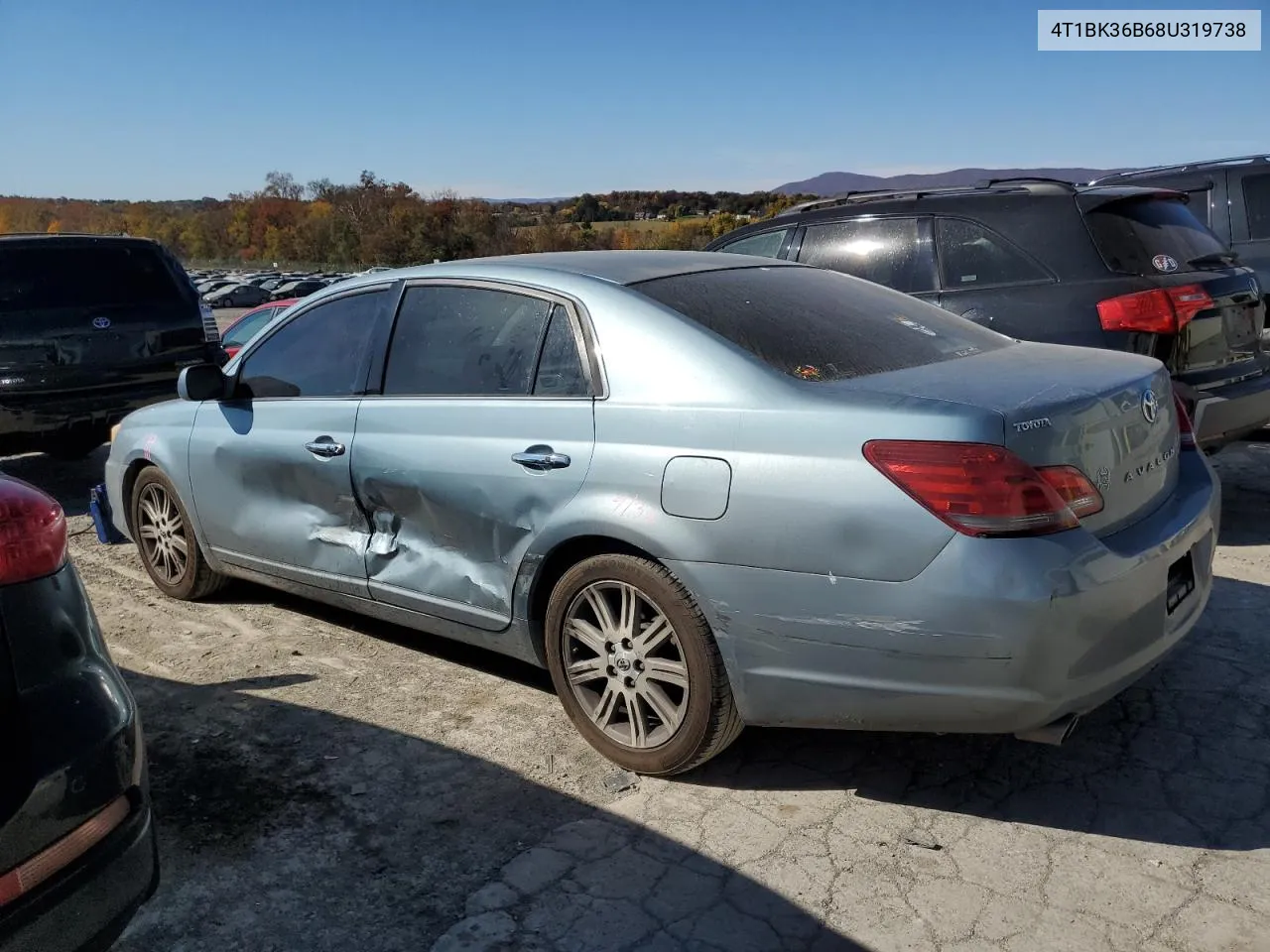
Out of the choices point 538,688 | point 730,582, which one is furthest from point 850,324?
point 538,688

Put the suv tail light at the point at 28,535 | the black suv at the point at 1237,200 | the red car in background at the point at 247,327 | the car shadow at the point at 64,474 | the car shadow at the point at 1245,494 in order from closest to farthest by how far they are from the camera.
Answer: the suv tail light at the point at 28,535 < the car shadow at the point at 1245,494 < the car shadow at the point at 64,474 < the black suv at the point at 1237,200 < the red car in background at the point at 247,327

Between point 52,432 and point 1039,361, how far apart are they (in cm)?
645

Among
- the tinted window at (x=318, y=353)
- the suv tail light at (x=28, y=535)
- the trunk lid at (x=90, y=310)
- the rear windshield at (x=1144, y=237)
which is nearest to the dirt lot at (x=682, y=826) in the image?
the suv tail light at (x=28, y=535)

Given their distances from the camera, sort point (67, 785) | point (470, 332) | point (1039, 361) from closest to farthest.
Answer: point (67, 785) → point (1039, 361) → point (470, 332)

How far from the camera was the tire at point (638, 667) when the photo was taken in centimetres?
318

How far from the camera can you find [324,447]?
423 centimetres

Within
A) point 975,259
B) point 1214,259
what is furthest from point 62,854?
point 1214,259

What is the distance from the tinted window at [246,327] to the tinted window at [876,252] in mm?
5722

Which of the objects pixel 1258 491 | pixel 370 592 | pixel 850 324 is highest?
pixel 850 324

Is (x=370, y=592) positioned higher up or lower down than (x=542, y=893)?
higher up

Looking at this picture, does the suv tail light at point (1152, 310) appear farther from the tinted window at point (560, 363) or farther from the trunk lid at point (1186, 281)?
the tinted window at point (560, 363)

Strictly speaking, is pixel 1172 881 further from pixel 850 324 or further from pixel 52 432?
pixel 52 432

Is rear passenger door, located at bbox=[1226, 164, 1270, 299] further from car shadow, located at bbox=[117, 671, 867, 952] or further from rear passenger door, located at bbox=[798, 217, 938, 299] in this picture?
car shadow, located at bbox=[117, 671, 867, 952]

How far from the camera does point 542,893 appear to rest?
2822 millimetres
